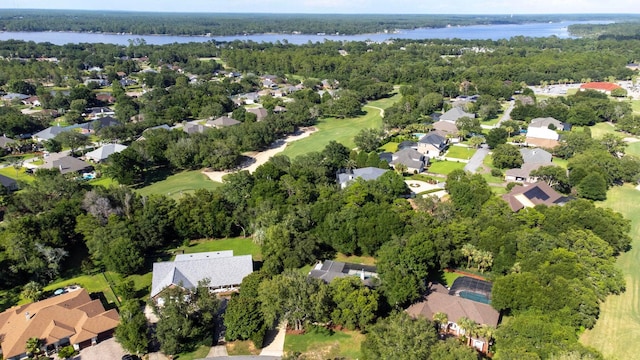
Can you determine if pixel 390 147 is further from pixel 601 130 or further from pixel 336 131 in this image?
pixel 601 130

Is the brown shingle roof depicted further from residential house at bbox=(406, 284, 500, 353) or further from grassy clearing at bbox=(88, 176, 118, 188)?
grassy clearing at bbox=(88, 176, 118, 188)

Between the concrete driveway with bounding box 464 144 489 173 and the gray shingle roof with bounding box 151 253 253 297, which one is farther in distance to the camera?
the concrete driveway with bounding box 464 144 489 173

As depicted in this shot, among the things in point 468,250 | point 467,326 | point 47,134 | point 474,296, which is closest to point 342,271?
point 474,296

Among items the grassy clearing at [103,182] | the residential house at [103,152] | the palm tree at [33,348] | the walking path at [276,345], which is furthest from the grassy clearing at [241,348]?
the residential house at [103,152]

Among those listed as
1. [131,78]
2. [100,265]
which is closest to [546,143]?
[100,265]

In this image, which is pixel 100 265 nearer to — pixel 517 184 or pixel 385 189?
pixel 385 189

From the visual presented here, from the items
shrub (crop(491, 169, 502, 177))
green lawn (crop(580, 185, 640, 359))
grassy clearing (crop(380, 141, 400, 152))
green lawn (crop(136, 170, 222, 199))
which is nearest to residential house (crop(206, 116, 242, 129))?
green lawn (crop(136, 170, 222, 199))
